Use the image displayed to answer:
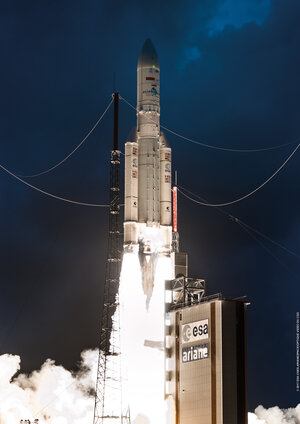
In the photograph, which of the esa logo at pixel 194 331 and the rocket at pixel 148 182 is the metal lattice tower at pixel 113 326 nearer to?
the rocket at pixel 148 182

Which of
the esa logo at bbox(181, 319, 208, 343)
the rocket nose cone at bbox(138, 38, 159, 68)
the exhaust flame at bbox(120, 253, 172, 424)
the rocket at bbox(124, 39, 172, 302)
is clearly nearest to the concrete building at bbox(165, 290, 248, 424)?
the esa logo at bbox(181, 319, 208, 343)

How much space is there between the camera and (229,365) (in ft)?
327

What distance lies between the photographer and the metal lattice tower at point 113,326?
4284 inches

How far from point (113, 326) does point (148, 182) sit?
15.5 metres

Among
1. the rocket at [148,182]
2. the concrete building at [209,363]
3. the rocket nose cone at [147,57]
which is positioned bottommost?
the concrete building at [209,363]

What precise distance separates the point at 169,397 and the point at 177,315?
7.85 metres

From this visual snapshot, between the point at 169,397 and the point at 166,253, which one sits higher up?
the point at 166,253

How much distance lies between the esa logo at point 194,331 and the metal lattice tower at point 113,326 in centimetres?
762

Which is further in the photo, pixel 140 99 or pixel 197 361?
pixel 140 99

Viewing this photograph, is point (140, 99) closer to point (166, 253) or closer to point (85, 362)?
point (166, 253)

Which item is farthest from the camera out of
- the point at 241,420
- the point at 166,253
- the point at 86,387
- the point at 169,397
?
the point at 86,387

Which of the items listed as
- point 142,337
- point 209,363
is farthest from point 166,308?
point 209,363

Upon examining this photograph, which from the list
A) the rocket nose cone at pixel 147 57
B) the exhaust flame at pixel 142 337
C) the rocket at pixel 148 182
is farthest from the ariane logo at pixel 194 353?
the rocket nose cone at pixel 147 57

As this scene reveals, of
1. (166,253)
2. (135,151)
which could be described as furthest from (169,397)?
(135,151)
